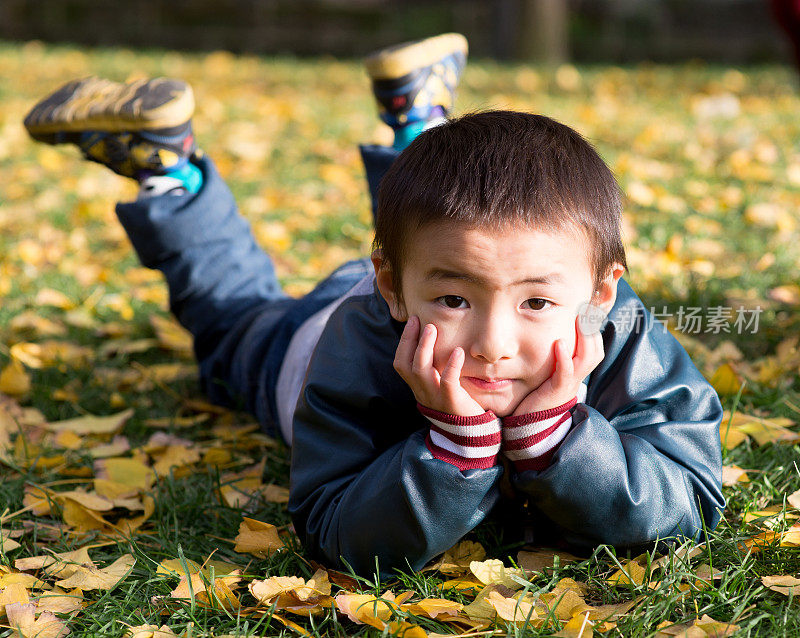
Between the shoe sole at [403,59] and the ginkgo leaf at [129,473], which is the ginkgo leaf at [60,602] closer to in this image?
the ginkgo leaf at [129,473]

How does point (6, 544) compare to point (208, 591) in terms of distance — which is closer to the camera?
point (208, 591)

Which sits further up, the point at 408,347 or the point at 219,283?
the point at 408,347

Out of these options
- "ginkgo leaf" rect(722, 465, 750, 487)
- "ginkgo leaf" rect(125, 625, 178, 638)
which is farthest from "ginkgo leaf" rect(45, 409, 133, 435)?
"ginkgo leaf" rect(722, 465, 750, 487)

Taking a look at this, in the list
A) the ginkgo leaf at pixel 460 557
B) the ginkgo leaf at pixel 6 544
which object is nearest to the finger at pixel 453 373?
the ginkgo leaf at pixel 460 557

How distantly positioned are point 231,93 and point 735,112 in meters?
3.92

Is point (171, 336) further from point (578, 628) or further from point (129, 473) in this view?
point (578, 628)

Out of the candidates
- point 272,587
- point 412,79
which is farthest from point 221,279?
point 272,587

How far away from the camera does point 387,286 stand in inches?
63.7

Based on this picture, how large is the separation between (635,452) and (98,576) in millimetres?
999

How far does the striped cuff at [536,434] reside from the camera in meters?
1.49

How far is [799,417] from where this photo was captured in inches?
84.9

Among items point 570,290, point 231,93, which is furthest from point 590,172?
point 231,93

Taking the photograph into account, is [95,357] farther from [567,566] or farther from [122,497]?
[567,566]

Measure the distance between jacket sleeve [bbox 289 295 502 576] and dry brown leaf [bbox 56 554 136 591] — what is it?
33 centimetres
